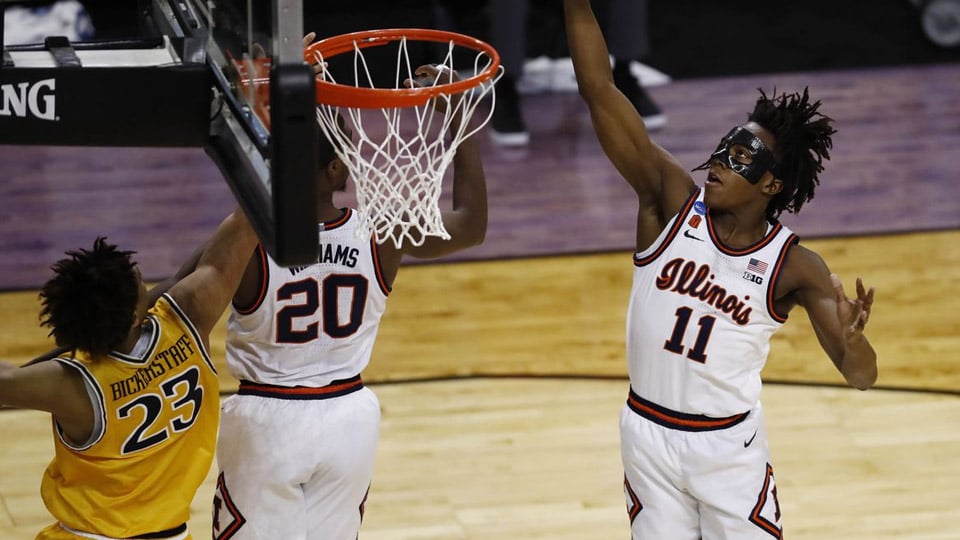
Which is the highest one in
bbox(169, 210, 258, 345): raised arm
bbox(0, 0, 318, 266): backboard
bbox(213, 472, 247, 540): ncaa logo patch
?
bbox(0, 0, 318, 266): backboard

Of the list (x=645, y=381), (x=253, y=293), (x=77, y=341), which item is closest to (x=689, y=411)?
(x=645, y=381)

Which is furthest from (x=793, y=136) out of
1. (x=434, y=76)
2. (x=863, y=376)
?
(x=434, y=76)

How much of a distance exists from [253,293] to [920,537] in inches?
106

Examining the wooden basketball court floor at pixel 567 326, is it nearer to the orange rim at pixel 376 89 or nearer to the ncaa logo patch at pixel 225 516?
the ncaa logo patch at pixel 225 516

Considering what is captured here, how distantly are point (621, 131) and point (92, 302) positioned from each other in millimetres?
1591

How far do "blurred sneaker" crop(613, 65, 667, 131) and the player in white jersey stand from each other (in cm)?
532

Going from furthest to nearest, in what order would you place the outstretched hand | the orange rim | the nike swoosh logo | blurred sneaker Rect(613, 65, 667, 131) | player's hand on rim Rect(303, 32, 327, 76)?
blurred sneaker Rect(613, 65, 667, 131), the nike swoosh logo, the outstretched hand, player's hand on rim Rect(303, 32, 327, 76), the orange rim

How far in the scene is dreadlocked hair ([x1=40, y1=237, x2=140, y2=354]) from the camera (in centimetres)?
362

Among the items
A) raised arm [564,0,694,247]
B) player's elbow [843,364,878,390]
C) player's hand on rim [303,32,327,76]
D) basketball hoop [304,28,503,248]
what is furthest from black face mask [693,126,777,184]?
player's hand on rim [303,32,327,76]

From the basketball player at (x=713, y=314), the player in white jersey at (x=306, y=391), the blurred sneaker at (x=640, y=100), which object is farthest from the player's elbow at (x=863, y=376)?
the blurred sneaker at (x=640, y=100)

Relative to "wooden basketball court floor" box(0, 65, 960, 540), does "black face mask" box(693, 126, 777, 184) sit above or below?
above

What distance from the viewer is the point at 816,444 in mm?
5961

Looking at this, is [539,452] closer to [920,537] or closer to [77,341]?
[920,537]

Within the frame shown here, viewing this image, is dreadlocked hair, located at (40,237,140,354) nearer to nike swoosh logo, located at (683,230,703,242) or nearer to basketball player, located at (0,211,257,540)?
basketball player, located at (0,211,257,540)
